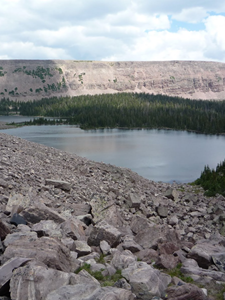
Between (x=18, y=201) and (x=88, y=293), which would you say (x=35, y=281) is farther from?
(x=18, y=201)

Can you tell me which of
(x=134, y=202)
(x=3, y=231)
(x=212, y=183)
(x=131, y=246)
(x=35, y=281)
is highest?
(x=3, y=231)

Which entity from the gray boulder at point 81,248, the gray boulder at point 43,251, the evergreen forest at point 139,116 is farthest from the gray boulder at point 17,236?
the evergreen forest at point 139,116

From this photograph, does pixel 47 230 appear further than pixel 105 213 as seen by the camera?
No

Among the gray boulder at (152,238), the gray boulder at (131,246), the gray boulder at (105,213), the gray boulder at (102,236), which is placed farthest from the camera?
the gray boulder at (105,213)

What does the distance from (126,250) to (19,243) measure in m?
3.87

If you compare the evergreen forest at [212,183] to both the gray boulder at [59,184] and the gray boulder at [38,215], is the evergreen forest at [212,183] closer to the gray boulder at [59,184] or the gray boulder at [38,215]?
the gray boulder at [59,184]

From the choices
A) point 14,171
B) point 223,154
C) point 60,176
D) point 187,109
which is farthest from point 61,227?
point 187,109

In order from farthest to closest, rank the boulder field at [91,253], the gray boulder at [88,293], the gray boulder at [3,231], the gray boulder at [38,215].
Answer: the gray boulder at [38,215] < the gray boulder at [3,231] < the boulder field at [91,253] < the gray boulder at [88,293]

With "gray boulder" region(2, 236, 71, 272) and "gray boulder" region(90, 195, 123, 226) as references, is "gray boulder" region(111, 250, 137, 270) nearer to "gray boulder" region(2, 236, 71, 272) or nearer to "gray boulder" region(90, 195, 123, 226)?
"gray boulder" region(2, 236, 71, 272)

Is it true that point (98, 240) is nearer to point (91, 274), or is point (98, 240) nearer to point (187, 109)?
point (91, 274)

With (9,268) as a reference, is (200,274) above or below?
below

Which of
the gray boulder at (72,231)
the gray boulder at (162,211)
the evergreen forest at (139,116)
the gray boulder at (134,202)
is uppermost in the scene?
the evergreen forest at (139,116)

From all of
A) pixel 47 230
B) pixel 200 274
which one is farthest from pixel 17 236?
pixel 200 274

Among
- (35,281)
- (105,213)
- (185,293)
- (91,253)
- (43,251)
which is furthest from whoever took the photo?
(105,213)
